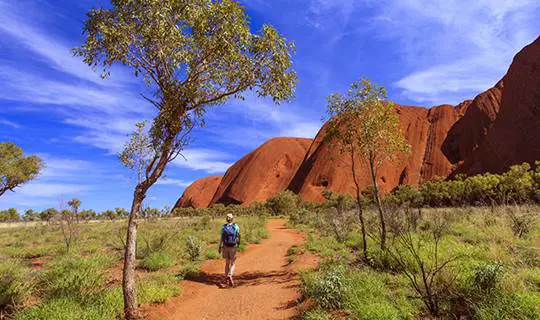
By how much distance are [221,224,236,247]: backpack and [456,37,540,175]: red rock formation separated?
2246 inches

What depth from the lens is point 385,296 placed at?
21.4 feet

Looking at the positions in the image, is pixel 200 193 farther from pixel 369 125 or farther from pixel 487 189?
pixel 369 125

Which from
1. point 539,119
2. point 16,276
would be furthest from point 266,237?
point 539,119

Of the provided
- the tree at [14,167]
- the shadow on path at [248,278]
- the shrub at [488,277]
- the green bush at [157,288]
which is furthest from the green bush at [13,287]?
the tree at [14,167]

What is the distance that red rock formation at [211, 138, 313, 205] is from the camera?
311 ft

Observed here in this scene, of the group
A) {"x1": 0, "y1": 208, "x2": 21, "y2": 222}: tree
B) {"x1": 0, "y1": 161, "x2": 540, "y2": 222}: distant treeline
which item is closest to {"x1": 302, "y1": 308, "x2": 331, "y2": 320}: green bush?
{"x1": 0, "y1": 161, "x2": 540, "y2": 222}: distant treeline

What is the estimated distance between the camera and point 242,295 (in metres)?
9.06

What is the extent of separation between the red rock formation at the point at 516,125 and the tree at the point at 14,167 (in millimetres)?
63645

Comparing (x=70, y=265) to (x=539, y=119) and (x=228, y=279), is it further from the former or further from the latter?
(x=539, y=119)

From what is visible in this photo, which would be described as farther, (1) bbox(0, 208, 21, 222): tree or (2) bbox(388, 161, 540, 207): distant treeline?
(1) bbox(0, 208, 21, 222): tree

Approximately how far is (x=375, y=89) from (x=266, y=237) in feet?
42.5

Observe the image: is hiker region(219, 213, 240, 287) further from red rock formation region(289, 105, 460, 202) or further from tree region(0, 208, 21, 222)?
tree region(0, 208, 21, 222)

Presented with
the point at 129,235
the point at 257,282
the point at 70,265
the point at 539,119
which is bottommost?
the point at 257,282

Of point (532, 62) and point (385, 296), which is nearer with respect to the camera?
point (385, 296)
